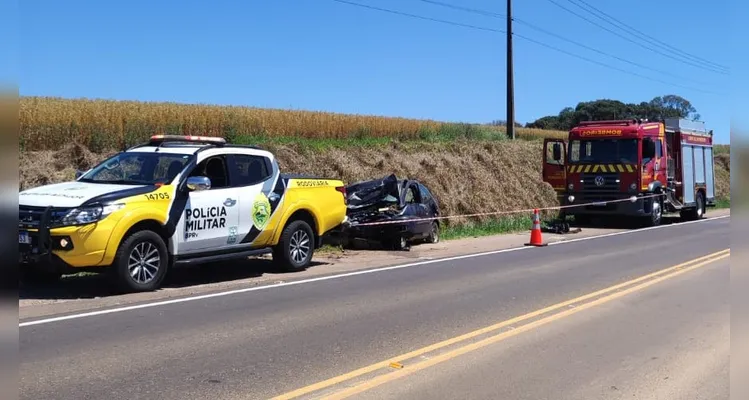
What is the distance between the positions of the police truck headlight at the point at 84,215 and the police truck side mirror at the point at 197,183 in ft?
4.50

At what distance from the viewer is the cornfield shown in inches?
711

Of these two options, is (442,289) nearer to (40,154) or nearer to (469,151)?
(40,154)

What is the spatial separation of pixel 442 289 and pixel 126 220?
4.66 metres

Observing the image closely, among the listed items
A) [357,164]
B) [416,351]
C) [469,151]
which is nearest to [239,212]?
[416,351]

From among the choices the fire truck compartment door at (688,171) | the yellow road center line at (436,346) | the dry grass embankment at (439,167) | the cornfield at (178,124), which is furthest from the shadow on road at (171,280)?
the fire truck compartment door at (688,171)

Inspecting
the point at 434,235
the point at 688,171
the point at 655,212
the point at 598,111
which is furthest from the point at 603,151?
the point at 598,111

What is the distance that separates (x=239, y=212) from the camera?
11047mm

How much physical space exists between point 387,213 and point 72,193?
26.1ft

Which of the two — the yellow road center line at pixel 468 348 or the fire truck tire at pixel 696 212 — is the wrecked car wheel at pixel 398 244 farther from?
the fire truck tire at pixel 696 212

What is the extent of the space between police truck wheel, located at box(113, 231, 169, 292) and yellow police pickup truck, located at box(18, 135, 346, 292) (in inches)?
0.5

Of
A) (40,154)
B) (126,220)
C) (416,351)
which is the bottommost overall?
(416,351)

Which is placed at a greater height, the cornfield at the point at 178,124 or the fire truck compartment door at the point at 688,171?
the cornfield at the point at 178,124

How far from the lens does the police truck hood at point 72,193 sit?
29.8 ft

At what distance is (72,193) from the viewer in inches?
369
